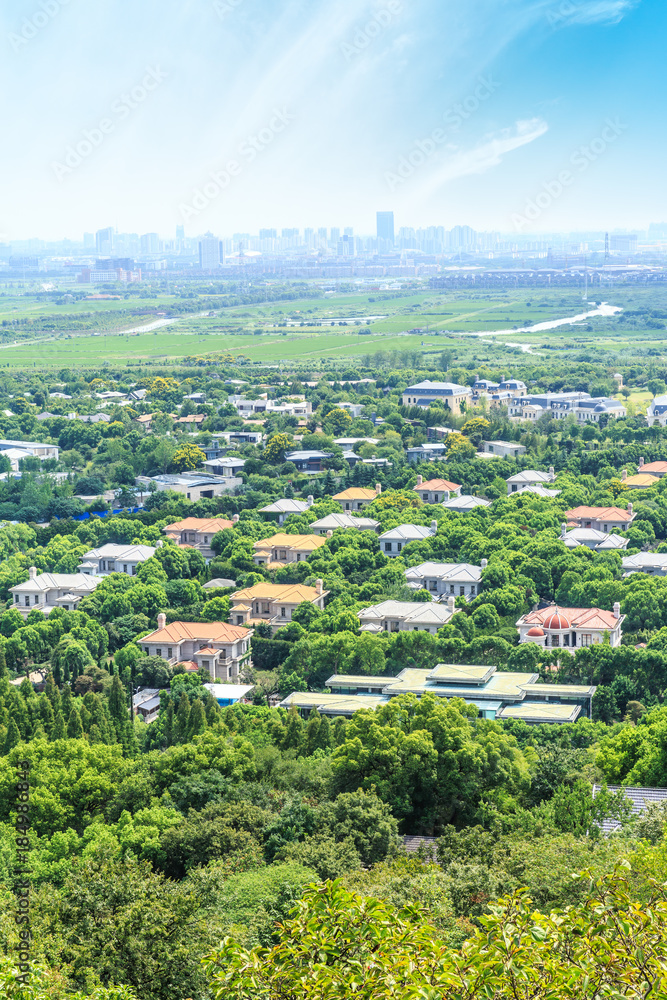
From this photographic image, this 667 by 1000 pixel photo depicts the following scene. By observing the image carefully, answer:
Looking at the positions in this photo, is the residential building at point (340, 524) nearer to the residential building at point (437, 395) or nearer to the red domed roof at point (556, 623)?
the red domed roof at point (556, 623)

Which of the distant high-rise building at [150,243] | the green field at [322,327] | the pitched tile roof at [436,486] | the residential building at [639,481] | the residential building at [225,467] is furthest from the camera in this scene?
the distant high-rise building at [150,243]

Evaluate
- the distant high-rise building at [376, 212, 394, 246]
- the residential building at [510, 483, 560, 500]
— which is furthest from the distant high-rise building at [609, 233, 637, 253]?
the residential building at [510, 483, 560, 500]

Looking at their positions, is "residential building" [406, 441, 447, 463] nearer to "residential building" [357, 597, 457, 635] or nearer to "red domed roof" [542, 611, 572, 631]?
"residential building" [357, 597, 457, 635]

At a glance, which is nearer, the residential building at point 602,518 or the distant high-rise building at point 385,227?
the residential building at point 602,518

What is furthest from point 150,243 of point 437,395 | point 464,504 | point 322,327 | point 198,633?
point 198,633

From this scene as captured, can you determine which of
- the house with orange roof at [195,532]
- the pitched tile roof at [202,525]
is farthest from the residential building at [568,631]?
the pitched tile roof at [202,525]

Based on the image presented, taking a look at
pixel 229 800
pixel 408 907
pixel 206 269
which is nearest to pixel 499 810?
pixel 229 800

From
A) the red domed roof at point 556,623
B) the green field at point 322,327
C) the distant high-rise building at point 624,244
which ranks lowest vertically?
the green field at point 322,327

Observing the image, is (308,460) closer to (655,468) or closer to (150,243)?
(655,468)
